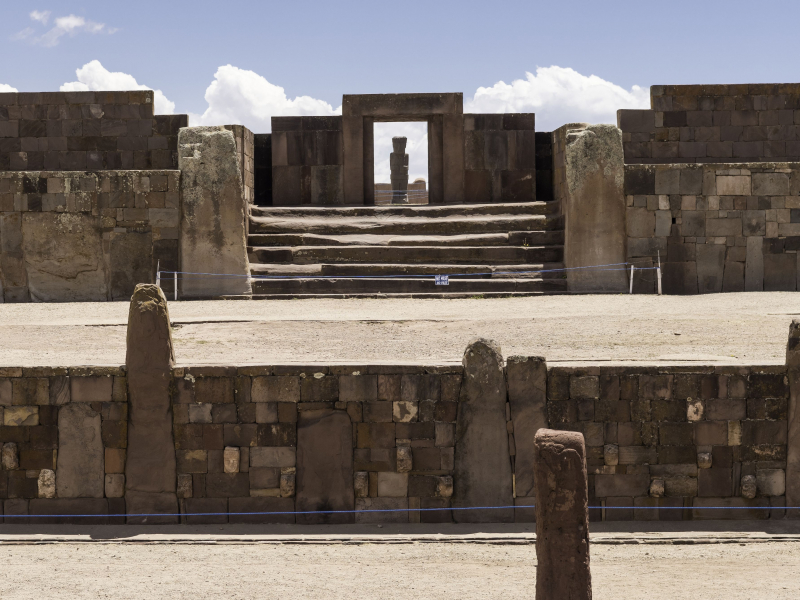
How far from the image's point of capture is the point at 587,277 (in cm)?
1309

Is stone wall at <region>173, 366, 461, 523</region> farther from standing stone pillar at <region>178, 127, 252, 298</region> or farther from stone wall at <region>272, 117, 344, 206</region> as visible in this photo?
stone wall at <region>272, 117, 344, 206</region>

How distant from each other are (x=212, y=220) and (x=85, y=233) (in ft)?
6.04

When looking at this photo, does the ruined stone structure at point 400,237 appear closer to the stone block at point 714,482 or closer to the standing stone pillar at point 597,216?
the standing stone pillar at point 597,216

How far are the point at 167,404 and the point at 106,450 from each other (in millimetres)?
618

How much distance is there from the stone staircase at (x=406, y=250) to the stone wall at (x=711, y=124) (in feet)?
8.28

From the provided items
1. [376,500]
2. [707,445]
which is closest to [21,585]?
[376,500]

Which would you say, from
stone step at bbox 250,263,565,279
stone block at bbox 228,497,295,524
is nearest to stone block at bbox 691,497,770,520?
stone block at bbox 228,497,295,524

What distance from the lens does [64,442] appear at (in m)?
7.31

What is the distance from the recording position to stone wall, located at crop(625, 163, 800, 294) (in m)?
13.2

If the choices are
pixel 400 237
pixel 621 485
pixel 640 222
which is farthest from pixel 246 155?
pixel 621 485

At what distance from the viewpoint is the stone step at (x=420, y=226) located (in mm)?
14133

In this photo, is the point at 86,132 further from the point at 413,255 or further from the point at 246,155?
the point at 413,255

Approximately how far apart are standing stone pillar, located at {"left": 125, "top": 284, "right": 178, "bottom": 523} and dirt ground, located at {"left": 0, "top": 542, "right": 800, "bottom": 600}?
0.54 m

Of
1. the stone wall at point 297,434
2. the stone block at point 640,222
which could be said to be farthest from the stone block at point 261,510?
the stone block at point 640,222
